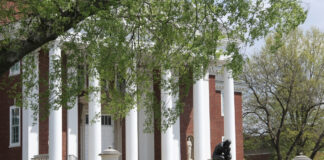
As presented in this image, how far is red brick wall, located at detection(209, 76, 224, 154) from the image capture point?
40859mm

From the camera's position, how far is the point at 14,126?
3253cm

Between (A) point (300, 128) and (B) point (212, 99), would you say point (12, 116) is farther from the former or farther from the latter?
(A) point (300, 128)

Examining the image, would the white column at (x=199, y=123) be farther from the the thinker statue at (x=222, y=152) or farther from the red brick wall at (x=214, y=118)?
the the thinker statue at (x=222, y=152)

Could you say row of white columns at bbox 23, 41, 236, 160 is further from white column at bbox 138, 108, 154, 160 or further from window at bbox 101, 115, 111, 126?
window at bbox 101, 115, 111, 126

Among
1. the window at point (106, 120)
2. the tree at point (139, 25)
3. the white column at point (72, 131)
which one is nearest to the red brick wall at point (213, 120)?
the window at point (106, 120)

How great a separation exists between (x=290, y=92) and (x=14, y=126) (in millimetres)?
21842

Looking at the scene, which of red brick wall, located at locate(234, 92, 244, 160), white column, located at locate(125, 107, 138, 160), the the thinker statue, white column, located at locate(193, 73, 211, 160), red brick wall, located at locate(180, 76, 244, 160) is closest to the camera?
the the thinker statue

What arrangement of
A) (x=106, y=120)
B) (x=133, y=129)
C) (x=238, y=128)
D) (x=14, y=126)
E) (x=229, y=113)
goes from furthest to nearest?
(x=238, y=128)
(x=229, y=113)
(x=106, y=120)
(x=133, y=129)
(x=14, y=126)

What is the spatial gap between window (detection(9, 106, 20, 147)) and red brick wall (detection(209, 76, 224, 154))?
44.7 feet

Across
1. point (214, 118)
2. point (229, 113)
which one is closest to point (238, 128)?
point (214, 118)

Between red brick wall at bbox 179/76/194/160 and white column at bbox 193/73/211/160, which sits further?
red brick wall at bbox 179/76/194/160

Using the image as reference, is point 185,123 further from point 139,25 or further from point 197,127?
point 139,25

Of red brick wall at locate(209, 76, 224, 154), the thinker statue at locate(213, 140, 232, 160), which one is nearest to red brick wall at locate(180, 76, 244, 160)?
red brick wall at locate(209, 76, 224, 154)

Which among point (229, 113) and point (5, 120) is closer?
point (5, 120)
